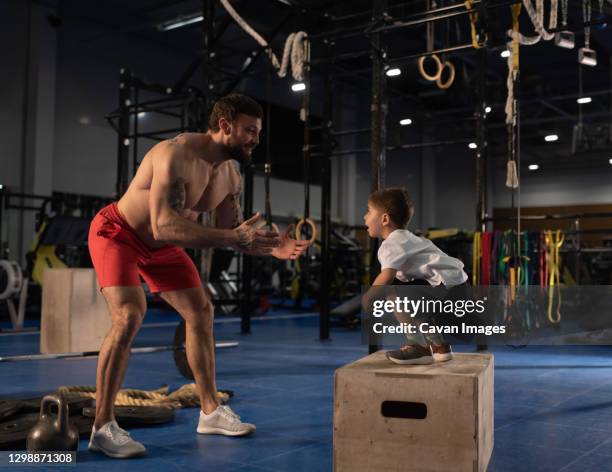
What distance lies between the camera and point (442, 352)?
224 centimetres

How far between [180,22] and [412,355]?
943 centimetres

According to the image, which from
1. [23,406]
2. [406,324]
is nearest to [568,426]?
[406,324]

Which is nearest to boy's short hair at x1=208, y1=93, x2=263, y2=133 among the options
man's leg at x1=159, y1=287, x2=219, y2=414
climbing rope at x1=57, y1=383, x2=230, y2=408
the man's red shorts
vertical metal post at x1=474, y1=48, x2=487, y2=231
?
the man's red shorts

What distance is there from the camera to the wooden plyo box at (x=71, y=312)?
14.7 feet

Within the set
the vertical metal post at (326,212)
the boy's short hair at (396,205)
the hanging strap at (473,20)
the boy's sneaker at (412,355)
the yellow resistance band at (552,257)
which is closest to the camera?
the boy's sneaker at (412,355)

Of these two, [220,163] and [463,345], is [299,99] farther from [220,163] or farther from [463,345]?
[220,163]

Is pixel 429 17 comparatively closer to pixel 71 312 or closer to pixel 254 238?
pixel 254 238

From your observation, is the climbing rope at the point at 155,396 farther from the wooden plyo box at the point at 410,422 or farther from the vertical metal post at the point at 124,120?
the vertical metal post at the point at 124,120

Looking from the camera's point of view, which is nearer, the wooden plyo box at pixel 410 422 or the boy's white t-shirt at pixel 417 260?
the wooden plyo box at pixel 410 422

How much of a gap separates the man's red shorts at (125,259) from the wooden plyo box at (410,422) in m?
0.88

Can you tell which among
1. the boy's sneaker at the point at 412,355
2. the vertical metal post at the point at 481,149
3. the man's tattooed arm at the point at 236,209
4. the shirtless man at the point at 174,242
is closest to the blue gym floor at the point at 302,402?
the shirtless man at the point at 174,242

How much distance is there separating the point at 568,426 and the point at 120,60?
10.5 meters

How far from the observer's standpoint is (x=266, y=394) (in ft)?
10.9

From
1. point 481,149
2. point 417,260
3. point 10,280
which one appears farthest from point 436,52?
point 10,280
